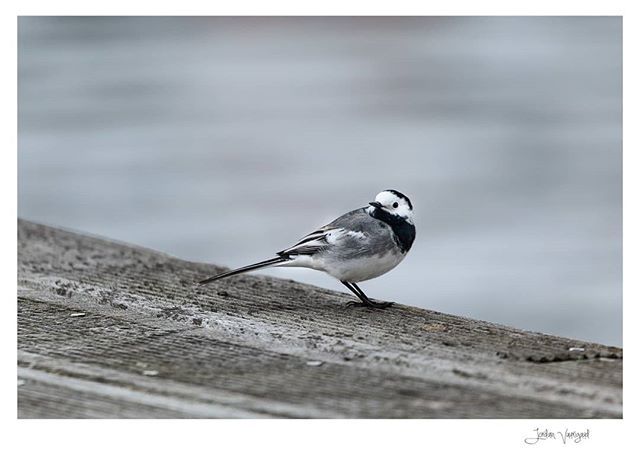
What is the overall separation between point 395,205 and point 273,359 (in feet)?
6.54

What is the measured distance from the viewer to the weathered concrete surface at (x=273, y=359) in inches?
150

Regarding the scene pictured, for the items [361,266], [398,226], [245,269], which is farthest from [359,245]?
[245,269]

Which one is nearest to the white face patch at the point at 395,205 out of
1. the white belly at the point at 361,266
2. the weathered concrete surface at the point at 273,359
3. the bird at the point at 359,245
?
the bird at the point at 359,245

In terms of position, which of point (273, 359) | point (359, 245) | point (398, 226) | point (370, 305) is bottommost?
point (273, 359)

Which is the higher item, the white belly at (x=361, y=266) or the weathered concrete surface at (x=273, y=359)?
the white belly at (x=361, y=266)

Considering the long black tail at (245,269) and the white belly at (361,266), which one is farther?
the white belly at (361,266)

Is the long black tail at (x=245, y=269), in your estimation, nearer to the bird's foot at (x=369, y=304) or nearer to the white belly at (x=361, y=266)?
the white belly at (x=361, y=266)

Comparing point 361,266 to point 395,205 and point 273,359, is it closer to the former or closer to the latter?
point 395,205

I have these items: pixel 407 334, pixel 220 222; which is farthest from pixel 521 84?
pixel 407 334

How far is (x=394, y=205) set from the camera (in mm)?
6145

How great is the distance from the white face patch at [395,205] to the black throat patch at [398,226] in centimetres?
2

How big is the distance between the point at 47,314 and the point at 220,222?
7290 mm

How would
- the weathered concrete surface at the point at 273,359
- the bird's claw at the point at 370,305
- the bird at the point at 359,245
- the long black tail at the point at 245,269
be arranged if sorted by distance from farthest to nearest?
the bird at the point at 359,245, the long black tail at the point at 245,269, the bird's claw at the point at 370,305, the weathered concrete surface at the point at 273,359

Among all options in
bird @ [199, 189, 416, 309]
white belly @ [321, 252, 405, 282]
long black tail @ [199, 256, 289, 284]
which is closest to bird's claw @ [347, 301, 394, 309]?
bird @ [199, 189, 416, 309]
